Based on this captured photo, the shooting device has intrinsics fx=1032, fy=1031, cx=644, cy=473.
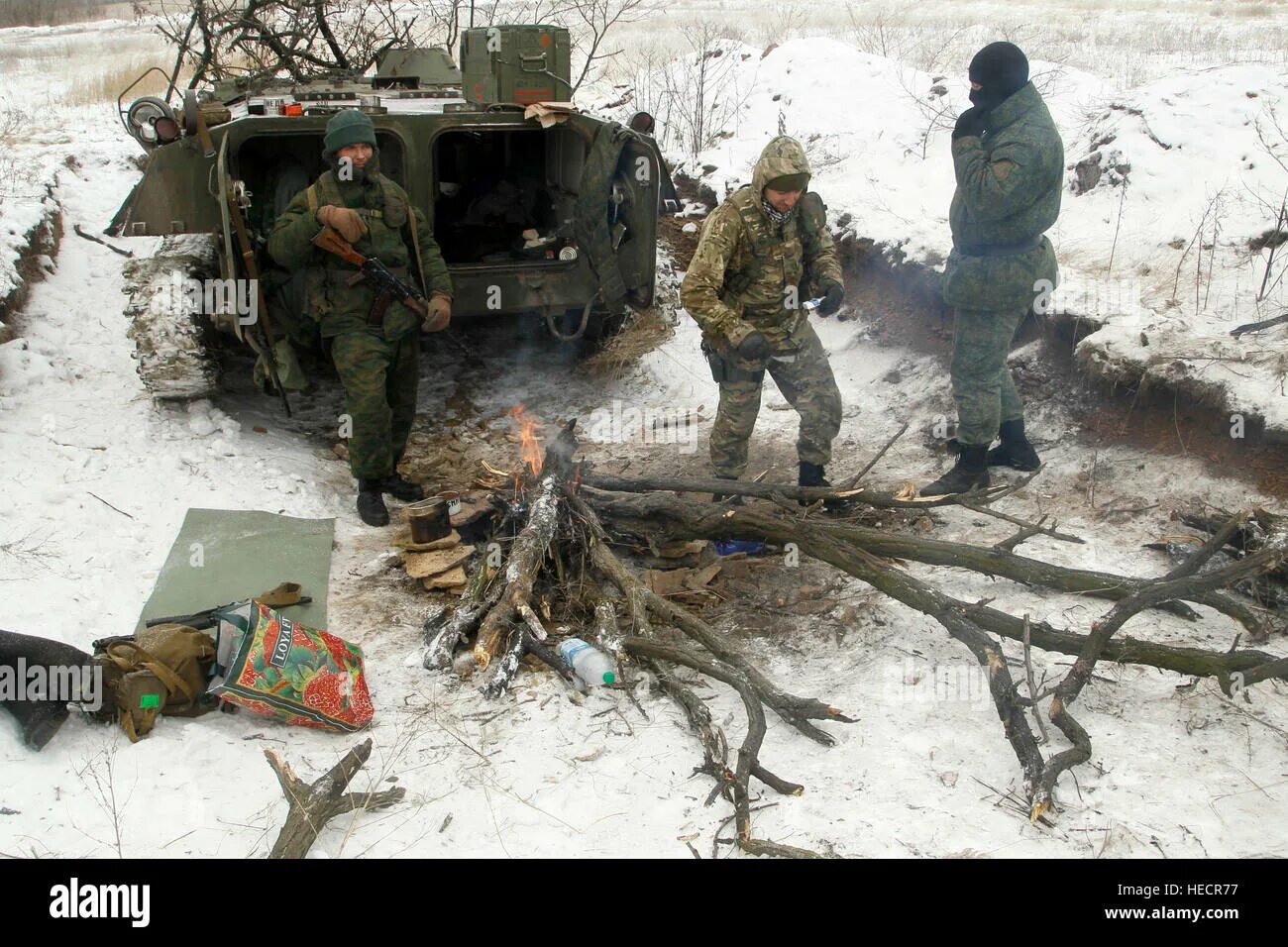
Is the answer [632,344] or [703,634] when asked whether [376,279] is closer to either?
[703,634]

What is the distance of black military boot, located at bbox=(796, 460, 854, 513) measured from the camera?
17.0 feet

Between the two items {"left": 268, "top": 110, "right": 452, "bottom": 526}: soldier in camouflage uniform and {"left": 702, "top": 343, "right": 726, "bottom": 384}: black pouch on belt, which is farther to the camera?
{"left": 702, "top": 343, "right": 726, "bottom": 384}: black pouch on belt

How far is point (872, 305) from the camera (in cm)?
760

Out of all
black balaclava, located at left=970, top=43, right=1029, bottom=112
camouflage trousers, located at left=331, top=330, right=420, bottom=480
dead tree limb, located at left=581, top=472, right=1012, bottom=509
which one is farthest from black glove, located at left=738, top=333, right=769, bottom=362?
camouflage trousers, located at left=331, top=330, right=420, bottom=480

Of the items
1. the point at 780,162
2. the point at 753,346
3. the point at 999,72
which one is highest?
the point at 999,72

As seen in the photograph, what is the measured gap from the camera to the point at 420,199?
6.30m

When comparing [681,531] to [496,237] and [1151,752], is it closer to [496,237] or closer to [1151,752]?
[1151,752]

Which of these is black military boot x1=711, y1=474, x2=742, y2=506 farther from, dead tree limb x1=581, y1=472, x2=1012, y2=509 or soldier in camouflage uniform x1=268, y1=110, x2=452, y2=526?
soldier in camouflage uniform x1=268, y1=110, x2=452, y2=526

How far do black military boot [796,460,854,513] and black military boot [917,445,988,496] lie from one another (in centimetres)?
48

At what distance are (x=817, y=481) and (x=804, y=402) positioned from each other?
43cm

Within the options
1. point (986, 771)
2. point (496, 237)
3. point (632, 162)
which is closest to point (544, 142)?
point (496, 237)

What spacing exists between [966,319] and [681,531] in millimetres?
1892

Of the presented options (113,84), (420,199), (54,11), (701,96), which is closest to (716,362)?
(420,199)

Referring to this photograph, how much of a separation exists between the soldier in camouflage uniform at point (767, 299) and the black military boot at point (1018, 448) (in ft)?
3.28
